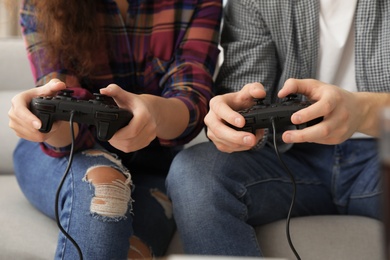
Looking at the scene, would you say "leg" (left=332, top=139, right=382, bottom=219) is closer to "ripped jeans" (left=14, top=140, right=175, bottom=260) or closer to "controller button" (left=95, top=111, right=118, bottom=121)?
"ripped jeans" (left=14, top=140, right=175, bottom=260)

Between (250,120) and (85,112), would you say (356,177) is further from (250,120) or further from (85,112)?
(85,112)

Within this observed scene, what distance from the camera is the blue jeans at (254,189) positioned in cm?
97

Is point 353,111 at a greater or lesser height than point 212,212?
greater

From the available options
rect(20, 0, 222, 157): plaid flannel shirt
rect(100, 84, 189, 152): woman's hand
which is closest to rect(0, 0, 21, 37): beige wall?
rect(20, 0, 222, 157): plaid flannel shirt

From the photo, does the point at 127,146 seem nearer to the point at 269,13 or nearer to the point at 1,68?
the point at 269,13

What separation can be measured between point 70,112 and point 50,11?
0.37 meters

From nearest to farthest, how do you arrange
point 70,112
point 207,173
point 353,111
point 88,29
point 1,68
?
point 70,112
point 353,111
point 207,173
point 88,29
point 1,68

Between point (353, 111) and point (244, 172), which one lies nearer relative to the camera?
point (353, 111)

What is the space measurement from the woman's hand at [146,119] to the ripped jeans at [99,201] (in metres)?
0.08

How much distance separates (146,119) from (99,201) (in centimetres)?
15

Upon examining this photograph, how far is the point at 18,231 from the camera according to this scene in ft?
3.45

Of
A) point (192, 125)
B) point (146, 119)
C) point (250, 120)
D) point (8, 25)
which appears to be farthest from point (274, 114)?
point (8, 25)

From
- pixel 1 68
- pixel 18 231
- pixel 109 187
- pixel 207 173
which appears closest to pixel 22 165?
pixel 18 231

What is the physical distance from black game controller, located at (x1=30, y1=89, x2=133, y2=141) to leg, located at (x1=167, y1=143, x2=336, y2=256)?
210 mm
